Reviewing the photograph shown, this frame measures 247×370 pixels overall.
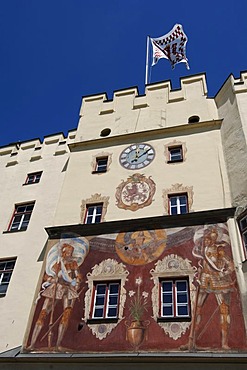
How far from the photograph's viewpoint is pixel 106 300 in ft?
38.1

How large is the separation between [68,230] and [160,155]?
5.53 metres

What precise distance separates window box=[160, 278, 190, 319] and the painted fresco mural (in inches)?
1.2

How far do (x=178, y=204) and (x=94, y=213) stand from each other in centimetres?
358

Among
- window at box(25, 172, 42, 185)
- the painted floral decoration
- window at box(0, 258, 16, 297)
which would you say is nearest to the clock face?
window at box(25, 172, 42, 185)

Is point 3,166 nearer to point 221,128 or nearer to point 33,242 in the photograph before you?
point 33,242

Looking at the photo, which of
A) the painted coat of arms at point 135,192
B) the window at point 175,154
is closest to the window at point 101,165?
the painted coat of arms at point 135,192

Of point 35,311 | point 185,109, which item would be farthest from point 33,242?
point 185,109

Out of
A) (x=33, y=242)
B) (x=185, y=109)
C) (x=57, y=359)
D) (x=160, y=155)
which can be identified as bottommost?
(x=57, y=359)

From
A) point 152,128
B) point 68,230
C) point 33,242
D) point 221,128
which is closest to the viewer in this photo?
point 68,230

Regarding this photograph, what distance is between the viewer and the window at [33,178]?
18.7 meters

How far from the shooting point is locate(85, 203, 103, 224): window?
1455 centimetres

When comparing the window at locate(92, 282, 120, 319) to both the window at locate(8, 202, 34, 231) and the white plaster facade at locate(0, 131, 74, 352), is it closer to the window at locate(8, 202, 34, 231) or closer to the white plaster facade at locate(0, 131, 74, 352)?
the white plaster facade at locate(0, 131, 74, 352)

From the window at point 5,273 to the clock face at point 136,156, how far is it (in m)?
6.66

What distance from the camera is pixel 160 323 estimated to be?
10.5 m
